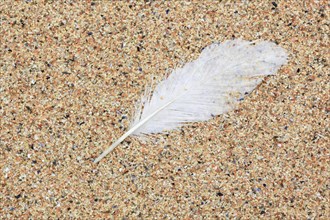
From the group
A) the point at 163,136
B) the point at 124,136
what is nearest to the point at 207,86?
the point at 163,136

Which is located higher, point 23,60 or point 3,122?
point 23,60

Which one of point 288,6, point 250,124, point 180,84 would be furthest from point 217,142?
point 288,6

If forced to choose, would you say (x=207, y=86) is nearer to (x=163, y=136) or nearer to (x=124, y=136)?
(x=163, y=136)

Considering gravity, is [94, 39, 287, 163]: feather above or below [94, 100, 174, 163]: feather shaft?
above

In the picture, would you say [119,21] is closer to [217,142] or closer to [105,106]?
[105,106]

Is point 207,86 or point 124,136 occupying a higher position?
point 207,86
